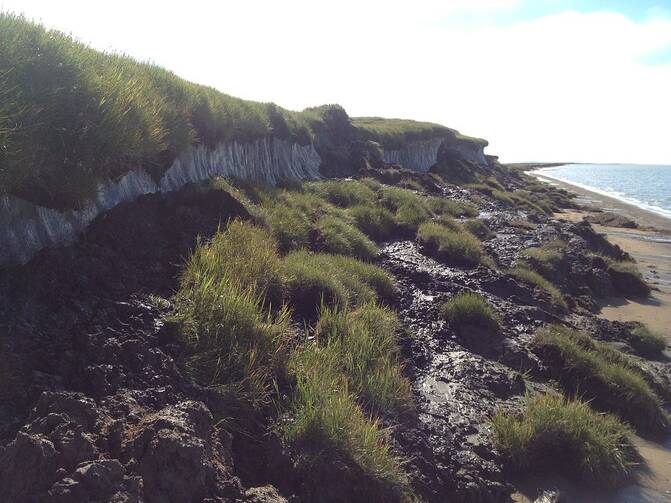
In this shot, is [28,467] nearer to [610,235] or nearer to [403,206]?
[403,206]

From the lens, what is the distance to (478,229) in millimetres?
18141

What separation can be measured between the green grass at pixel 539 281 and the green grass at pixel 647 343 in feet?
4.92

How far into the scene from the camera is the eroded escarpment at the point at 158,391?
3402mm

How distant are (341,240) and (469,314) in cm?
342

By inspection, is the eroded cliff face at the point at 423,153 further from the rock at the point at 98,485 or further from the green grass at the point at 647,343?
the rock at the point at 98,485

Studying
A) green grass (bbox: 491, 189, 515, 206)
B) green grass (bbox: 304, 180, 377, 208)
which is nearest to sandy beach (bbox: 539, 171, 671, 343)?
green grass (bbox: 491, 189, 515, 206)

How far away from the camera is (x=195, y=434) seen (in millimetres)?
3867

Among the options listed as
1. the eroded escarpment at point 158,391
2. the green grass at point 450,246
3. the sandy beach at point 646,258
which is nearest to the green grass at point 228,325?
the eroded escarpment at point 158,391

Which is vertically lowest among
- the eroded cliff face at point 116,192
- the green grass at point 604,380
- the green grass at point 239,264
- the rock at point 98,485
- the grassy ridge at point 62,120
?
the green grass at point 604,380

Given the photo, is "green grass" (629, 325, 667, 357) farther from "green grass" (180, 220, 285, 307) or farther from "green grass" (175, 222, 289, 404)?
"green grass" (175, 222, 289, 404)

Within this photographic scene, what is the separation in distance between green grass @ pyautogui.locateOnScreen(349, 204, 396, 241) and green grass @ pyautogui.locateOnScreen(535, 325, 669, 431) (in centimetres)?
636

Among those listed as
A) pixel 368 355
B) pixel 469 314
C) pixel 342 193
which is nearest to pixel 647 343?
pixel 469 314

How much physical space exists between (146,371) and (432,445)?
3.07 metres

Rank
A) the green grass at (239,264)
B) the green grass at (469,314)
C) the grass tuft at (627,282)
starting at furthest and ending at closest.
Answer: the grass tuft at (627,282) → the green grass at (469,314) → the green grass at (239,264)
